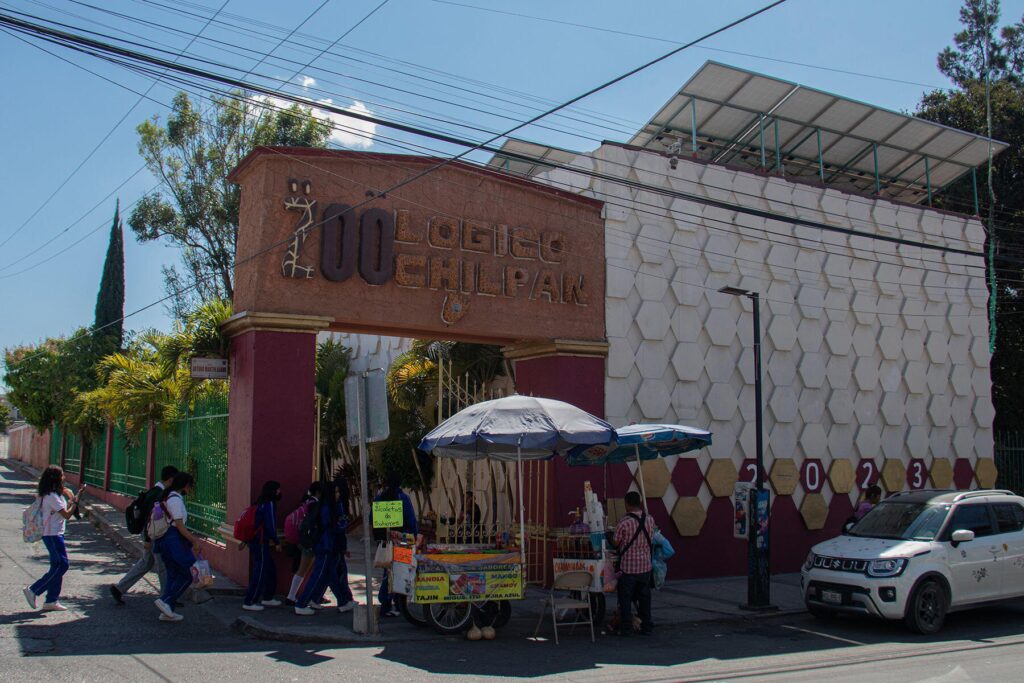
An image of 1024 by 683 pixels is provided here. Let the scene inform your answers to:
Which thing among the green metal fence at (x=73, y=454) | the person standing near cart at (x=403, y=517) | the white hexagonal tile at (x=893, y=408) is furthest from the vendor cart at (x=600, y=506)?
the green metal fence at (x=73, y=454)

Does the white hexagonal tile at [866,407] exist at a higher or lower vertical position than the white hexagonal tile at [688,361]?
lower

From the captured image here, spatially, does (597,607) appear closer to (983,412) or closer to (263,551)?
Result: (263,551)

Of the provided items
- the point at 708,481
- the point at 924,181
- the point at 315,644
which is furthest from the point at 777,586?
the point at 924,181

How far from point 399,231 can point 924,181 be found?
1362 cm

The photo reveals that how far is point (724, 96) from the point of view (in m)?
17.0

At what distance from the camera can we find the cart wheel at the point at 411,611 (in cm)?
1042

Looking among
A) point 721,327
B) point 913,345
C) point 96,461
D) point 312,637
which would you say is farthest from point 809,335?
point 96,461

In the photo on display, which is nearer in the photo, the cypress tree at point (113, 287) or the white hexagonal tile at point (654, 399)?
the white hexagonal tile at point (654, 399)

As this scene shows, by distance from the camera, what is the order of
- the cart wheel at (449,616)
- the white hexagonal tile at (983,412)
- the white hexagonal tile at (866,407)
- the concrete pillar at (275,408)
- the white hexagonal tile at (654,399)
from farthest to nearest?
1. the white hexagonal tile at (983,412)
2. the white hexagonal tile at (866,407)
3. the white hexagonal tile at (654,399)
4. the concrete pillar at (275,408)
5. the cart wheel at (449,616)

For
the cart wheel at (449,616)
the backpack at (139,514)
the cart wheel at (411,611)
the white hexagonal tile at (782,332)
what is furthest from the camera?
the white hexagonal tile at (782,332)

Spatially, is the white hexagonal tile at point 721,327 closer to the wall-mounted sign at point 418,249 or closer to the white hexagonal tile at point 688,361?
the white hexagonal tile at point 688,361

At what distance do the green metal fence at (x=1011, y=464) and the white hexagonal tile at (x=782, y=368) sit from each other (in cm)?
695

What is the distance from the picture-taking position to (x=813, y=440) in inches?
637

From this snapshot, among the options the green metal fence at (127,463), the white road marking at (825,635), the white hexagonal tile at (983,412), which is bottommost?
the white road marking at (825,635)
